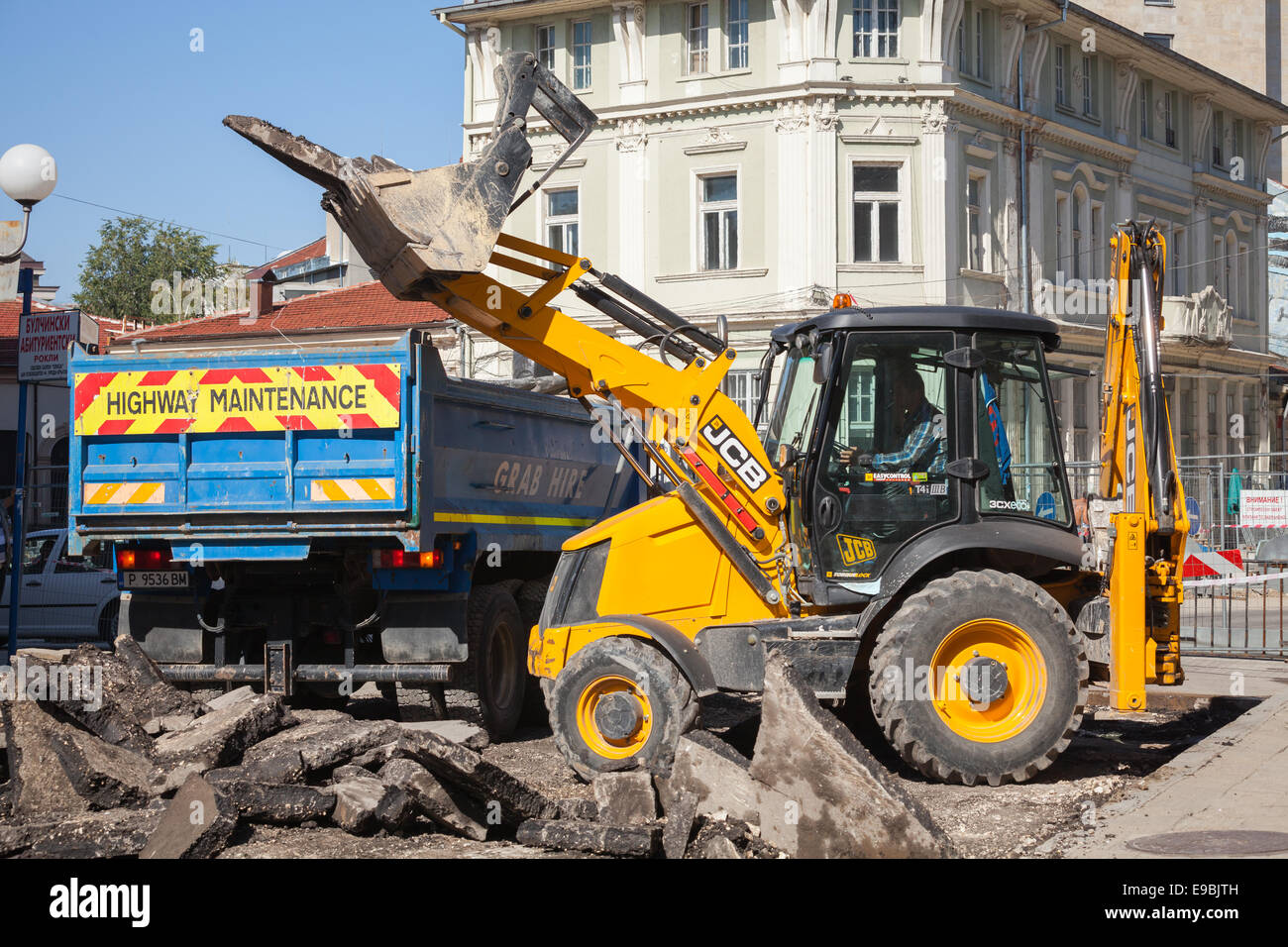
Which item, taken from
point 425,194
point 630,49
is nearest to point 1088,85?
point 630,49

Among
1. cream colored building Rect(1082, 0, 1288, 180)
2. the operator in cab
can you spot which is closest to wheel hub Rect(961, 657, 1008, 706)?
the operator in cab

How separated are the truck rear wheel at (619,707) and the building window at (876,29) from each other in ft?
69.1

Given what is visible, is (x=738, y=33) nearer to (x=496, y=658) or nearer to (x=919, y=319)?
(x=496, y=658)

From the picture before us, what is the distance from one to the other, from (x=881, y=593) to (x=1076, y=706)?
1250mm

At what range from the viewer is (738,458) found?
8875 millimetres

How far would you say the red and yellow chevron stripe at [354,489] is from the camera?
9656 millimetres

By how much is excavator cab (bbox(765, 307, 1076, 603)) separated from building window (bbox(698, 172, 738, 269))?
19.6 metres

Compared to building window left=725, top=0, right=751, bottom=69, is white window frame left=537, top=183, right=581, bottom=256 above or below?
below

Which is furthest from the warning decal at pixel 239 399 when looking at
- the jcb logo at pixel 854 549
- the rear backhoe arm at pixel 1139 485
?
the rear backhoe arm at pixel 1139 485

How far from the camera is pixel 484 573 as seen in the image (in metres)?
10.9

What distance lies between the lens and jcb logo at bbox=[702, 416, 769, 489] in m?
8.87

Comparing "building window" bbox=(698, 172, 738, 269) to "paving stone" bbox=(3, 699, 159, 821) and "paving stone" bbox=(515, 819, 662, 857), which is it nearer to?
"paving stone" bbox=(3, 699, 159, 821)
